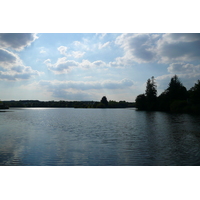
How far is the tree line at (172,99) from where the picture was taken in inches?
1271

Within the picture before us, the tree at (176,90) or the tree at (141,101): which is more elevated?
the tree at (176,90)

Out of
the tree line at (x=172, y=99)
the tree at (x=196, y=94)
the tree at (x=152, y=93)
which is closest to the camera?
the tree at (x=196, y=94)

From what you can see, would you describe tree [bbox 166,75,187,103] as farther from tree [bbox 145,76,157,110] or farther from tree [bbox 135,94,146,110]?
tree [bbox 135,94,146,110]

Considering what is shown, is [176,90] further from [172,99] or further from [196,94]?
[196,94]

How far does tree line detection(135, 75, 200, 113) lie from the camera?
32.3 metres

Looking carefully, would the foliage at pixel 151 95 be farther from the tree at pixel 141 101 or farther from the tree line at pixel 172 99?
the tree at pixel 141 101

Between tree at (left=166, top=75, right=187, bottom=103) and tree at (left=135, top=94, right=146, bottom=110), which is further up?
tree at (left=166, top=75, right=187, bottom=103)

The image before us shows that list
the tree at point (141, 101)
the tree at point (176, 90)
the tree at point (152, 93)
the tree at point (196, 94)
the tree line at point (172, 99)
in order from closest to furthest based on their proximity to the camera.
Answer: the tree at point (196, 94), the tree line at point (172, 99), the tree at point (176, 90), the tree at point (152, 93), the tree at point (141, 101)

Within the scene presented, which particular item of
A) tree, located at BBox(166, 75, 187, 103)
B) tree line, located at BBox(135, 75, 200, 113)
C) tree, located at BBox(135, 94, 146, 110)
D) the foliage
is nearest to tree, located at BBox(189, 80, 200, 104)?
tree line, located at BBox(135, 75, 200, 113)

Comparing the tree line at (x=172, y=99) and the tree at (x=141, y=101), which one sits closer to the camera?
the tree line at (x=172, y=99)

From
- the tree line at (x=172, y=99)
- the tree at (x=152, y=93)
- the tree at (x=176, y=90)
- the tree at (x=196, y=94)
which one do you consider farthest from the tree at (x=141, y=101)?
the tree at (x=196, y=94)

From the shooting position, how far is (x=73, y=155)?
6738 mm
